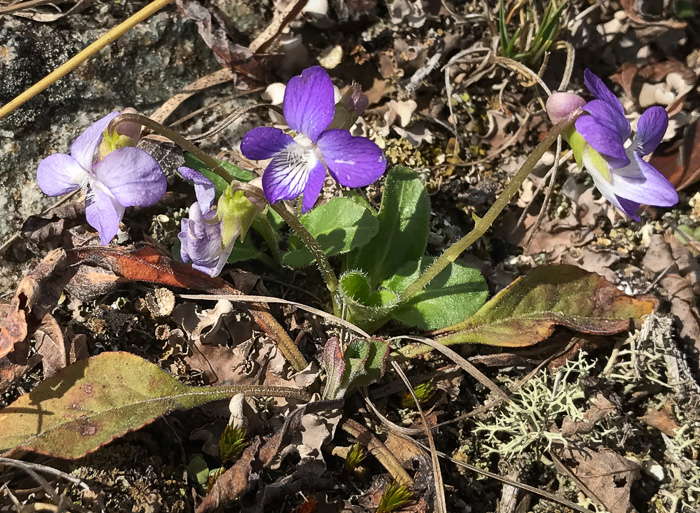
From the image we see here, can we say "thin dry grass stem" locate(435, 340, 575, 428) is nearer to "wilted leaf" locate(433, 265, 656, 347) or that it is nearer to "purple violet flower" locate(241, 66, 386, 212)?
"wilted leaf" locate(433, 265, 656, 347)

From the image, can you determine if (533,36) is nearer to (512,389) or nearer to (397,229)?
(397,229)

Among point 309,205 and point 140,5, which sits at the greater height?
point 140,5

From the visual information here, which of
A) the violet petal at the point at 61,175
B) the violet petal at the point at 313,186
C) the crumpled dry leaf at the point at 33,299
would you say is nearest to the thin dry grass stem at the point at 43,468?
the crumpled dry leaf at the point at 33,299

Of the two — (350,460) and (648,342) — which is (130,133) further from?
(648,342)

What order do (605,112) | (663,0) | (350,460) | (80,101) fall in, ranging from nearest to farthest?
(605,112) → (350,460) → (80,101) → (663,0)

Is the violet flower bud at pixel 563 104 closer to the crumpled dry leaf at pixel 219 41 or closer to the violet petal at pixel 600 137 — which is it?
the violet petal at pixel 600 137

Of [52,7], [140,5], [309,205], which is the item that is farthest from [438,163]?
[52,7]

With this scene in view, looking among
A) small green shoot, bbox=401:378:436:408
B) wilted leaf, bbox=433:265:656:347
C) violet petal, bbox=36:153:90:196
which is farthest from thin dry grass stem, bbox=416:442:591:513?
violet petal, bbox=36:153:90:196

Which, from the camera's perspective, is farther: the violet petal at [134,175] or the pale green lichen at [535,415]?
the pale green lichen at [535,415]
